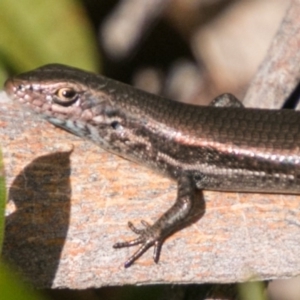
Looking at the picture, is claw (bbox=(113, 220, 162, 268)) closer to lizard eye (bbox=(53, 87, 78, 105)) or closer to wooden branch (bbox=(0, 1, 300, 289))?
wooden branch (bbox=(0, 1, 300, 289))

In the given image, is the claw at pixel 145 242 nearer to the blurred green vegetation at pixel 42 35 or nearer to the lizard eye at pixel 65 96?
the lizard eye at pixel 65 96

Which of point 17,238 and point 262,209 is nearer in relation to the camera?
point 17,238

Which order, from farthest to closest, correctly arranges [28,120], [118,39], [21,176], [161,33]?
[161,33] → [118,39] → [28,120] → [21,176]

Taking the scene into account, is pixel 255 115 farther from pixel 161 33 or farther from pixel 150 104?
pixel 161 33

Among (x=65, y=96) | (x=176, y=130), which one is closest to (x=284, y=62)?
(x=176, y=130)

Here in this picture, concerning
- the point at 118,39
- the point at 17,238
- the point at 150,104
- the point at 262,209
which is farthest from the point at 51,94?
the point at 118,39

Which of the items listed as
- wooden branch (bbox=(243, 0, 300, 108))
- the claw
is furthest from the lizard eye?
wooden branch (bbox=(243, 0, 300, 108))
